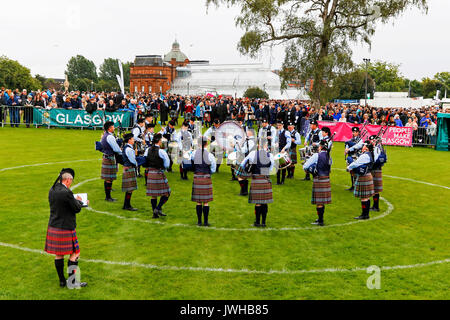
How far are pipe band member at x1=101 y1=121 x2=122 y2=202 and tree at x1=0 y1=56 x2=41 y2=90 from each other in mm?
78216

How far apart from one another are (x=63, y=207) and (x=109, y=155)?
17.6 ft

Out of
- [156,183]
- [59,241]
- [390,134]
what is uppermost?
[390,134]

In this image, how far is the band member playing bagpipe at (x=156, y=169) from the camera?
32.1 feet

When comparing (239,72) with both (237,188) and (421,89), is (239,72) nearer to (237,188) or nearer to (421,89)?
(421,89)

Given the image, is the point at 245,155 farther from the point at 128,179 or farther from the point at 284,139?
the point at 128,179

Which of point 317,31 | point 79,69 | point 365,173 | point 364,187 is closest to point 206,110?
point 317,31

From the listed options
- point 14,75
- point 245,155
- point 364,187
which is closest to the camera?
point 364,187

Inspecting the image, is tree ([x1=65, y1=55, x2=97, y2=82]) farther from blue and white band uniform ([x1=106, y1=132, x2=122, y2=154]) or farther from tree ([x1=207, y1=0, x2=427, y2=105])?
blue and white band uniform ([x1=106, y1=132, x2=122, y2=154])

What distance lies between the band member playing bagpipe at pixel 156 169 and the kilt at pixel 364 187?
504 cm

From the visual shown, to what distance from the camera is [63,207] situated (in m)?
6.20

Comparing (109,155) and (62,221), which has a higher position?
(109,155)

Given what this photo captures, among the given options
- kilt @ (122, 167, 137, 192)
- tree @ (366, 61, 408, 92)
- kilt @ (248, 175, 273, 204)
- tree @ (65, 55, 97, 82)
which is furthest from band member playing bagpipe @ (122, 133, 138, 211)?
tree @ (65, 55, 97, 82)

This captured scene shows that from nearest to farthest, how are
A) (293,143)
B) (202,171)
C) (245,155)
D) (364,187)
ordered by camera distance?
(202,171), (364,187), (245,155), (293,143)
